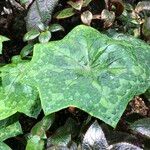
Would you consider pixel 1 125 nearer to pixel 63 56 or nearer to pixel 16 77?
pixel 16 77

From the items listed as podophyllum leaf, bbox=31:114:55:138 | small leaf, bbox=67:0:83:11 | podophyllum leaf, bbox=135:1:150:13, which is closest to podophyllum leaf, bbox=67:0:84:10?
small leaf, bbox=67:0:83:11

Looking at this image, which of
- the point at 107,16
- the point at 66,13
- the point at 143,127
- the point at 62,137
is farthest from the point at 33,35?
the point at 143,127

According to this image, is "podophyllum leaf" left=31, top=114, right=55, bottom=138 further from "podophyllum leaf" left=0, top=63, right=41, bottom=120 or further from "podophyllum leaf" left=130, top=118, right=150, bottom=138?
"podophyllum leaf" left=130, top=118, right=150, bottom=138

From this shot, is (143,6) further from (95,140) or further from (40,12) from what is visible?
(95,140)

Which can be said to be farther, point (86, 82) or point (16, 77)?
point (16, 77)

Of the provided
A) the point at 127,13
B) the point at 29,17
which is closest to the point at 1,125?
the point at 29,17

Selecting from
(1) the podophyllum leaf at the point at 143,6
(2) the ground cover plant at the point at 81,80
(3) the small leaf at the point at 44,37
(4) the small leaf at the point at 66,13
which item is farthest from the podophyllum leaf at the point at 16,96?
(1) the podophyllum leaf at the point at 143,6

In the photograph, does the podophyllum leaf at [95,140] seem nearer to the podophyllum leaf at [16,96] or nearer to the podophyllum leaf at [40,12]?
the podophyllum leaf at [16,96]
